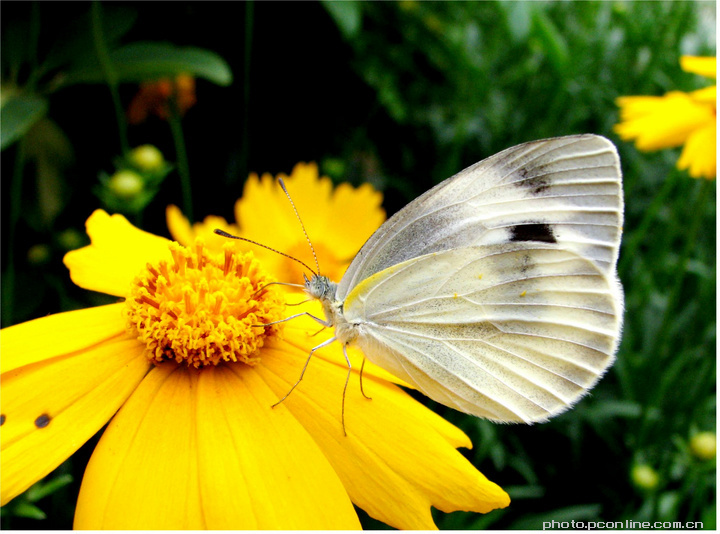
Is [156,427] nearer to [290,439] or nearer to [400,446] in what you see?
[290,439]

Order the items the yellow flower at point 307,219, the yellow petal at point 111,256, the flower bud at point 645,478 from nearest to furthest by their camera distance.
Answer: the yellow petal at point 111,256 < the flower bud at point 645,478 < the yellow flower at point 307,219

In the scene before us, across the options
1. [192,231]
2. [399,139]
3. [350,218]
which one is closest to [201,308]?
[192,231]

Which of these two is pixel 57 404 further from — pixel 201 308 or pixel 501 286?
pixel 501 286

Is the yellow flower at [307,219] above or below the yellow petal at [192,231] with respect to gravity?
below

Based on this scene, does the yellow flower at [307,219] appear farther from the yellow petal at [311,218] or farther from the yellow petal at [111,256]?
the yellow petal at [111,256]

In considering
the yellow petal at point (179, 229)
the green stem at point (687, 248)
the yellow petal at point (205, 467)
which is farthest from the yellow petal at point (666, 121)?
the yellow petal at point (205, 467)

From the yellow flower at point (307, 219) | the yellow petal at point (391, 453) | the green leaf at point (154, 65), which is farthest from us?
the yellow flower at point (307, 219)

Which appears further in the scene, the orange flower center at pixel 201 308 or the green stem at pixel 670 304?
the green stem at pixel 670 304
